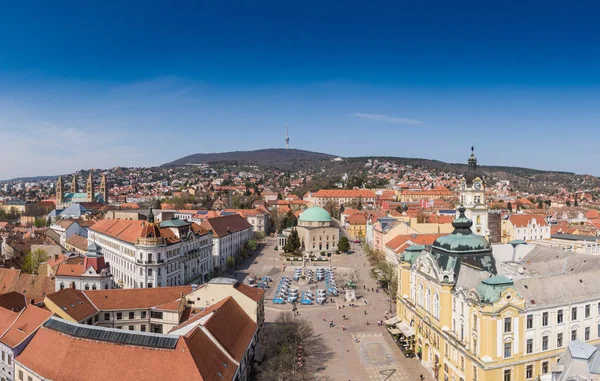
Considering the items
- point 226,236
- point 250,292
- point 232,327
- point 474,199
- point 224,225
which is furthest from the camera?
point 224,225

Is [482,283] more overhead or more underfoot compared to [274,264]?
more overhead

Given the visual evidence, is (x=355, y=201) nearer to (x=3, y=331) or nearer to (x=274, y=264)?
(x=274, y=264)

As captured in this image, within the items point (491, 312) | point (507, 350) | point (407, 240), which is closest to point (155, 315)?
point (491, 312)

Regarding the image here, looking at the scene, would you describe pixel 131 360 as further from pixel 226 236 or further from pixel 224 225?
pixel 224 225

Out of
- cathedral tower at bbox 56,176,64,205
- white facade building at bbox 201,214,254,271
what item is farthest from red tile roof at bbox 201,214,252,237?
cathedral tower at bbox 56,176,64,205

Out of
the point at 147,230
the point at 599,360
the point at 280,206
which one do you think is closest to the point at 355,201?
the point at 280,206

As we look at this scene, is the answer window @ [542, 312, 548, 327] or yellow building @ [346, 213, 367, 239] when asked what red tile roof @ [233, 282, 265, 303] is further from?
yellow building @ [346, 213, 367, 239]

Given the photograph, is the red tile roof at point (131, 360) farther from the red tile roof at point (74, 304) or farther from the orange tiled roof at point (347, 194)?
the orange tiled roof at point (347, 194)

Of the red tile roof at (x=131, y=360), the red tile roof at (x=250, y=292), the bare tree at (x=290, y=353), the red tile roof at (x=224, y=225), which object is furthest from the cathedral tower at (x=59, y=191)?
the red tile roof at (x=131, y=360)
